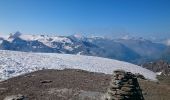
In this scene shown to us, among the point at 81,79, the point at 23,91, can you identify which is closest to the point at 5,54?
the point at 81,79

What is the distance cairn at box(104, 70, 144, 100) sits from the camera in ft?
74.6

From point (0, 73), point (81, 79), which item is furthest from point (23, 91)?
point (0, 73)

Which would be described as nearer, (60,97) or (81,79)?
(60,97)

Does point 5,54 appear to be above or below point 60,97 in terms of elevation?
above

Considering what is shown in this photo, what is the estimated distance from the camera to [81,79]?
43938mm

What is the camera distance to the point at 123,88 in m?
23.0

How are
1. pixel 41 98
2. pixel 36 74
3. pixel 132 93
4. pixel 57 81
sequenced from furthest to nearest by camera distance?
1. pixel 36 74
2. pixel 57 81
3. pixel 41 98
4. pixel 132 93

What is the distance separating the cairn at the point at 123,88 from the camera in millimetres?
22734

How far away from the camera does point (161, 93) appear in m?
40.7

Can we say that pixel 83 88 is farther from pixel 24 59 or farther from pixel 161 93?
pixel 24 59

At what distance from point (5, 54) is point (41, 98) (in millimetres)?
29017

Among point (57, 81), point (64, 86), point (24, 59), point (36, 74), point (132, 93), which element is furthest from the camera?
point (24, 59)

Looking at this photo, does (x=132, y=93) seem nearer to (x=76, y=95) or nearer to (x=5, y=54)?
(x=76, y=95)

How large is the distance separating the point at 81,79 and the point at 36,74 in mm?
6986
